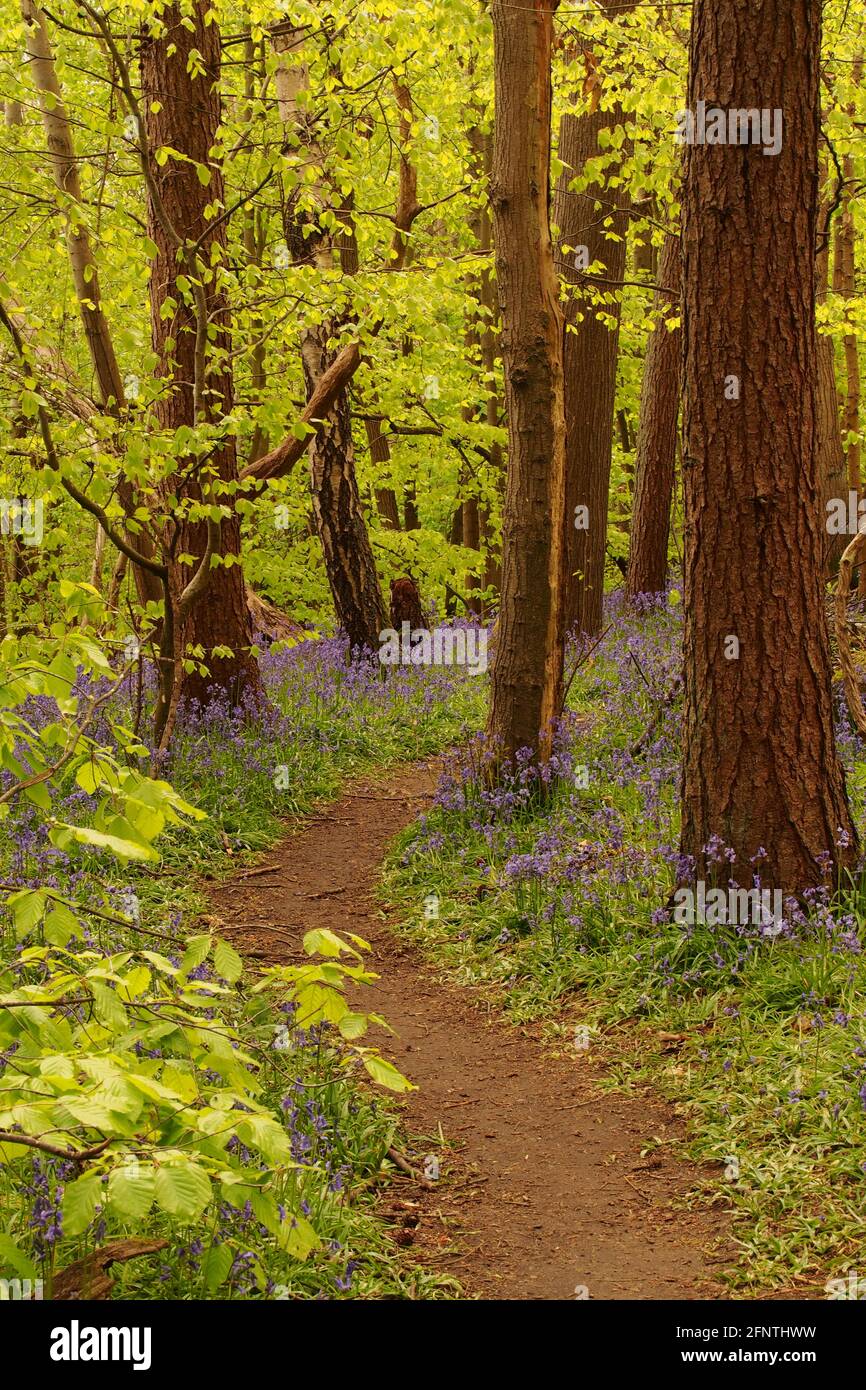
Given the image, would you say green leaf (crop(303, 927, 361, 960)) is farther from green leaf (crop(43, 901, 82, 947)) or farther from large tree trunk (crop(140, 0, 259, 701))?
large tree trunk (crop(140, 0, 259, 701))

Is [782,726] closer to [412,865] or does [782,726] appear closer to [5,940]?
[412,865]

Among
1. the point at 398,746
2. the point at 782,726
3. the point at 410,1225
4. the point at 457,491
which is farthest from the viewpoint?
the point at 457,491

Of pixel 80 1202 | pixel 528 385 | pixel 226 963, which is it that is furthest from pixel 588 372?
pixel 80 1202

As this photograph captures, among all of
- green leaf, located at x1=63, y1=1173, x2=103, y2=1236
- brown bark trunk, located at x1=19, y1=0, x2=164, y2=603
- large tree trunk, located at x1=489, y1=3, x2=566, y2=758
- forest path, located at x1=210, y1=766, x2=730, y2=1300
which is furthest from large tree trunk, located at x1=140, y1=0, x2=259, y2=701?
green leaf, located at x1=63, y1=1173, x2=103, y2=1236

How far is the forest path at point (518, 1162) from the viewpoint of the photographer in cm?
398

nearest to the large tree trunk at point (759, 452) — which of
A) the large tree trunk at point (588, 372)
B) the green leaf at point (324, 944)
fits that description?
the green leaf at point (324, 944)

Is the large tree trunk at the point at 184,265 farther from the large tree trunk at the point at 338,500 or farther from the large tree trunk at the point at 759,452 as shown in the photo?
the large tree trunk at the point at 759,452

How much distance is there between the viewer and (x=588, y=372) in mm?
13633

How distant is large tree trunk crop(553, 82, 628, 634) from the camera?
1341cm

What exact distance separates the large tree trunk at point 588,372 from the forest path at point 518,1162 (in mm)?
7563

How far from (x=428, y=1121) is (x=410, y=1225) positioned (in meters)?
0.87

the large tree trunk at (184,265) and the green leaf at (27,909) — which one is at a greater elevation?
the large tree trunk at (184,265)
